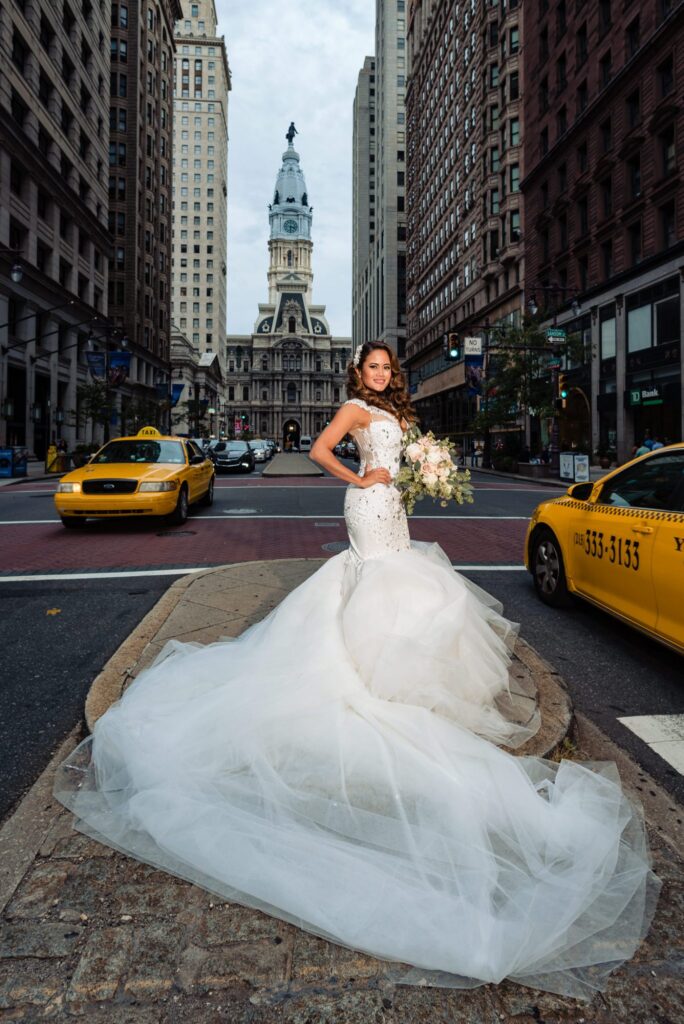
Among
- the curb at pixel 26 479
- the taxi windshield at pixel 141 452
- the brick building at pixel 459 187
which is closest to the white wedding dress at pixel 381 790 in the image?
the taxi windshield at pixel 141 452

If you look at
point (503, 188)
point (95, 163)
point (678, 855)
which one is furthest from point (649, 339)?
point (95, 163)

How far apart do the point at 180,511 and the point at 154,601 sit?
570cm

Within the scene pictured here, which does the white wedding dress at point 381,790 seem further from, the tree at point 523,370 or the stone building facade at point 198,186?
the stone building facade at point 198,186

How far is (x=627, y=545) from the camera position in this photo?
475 cm

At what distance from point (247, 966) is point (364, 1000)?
0.37 meters

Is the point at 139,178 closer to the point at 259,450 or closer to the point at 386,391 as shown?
the point at 259,450

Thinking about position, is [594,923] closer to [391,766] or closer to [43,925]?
[391,766]

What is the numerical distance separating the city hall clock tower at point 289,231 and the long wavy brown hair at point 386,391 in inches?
7060

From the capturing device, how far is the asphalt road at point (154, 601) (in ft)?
12.5

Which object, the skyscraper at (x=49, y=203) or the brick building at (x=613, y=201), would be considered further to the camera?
the skyscraper at (x=49, y=203)

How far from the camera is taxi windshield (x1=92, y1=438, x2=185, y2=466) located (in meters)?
12.3

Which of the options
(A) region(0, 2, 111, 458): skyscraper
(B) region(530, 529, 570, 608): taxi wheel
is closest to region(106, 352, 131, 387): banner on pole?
(A) region(0, 2, 111, 458): skyscraper

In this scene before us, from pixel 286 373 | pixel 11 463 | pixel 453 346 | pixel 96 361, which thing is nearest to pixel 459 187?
pixel 453 346

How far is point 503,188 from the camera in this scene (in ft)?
155
